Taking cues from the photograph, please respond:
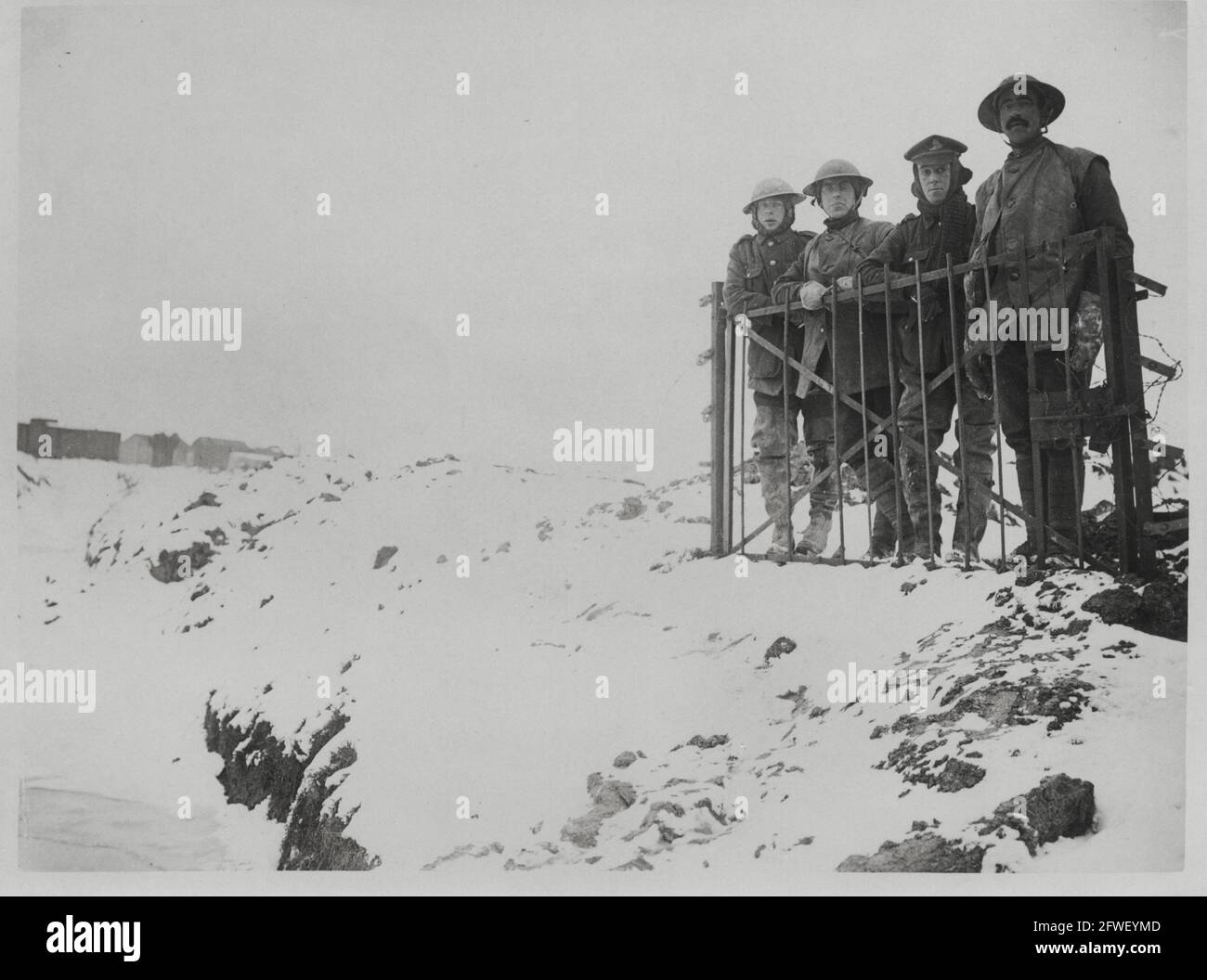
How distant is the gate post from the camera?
16.7 ft

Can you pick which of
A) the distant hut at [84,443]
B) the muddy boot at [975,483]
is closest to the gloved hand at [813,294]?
the muddy boot at [975,483]

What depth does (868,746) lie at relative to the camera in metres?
4.53

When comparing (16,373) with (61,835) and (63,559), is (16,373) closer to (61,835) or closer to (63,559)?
(63,559)

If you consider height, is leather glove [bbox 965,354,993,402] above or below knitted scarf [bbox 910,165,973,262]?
below

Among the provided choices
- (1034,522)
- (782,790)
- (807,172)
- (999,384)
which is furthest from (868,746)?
(807,172)

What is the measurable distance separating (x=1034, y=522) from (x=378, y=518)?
2.58 metres

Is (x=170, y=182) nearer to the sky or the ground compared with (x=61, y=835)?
nearer to the sky

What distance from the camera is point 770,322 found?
17.0 feet

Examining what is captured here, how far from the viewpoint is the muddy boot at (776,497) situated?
16.7 ft

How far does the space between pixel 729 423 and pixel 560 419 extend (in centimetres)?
72

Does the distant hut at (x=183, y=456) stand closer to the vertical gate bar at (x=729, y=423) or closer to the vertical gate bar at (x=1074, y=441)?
the vertical gate bar at (x=729, y=423)
